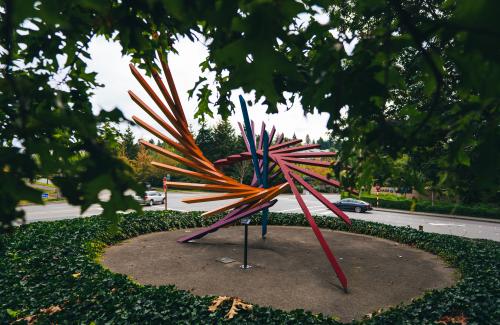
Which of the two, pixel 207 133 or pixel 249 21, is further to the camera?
pixel 207 133

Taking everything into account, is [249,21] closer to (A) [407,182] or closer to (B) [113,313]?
(A) [407,182]

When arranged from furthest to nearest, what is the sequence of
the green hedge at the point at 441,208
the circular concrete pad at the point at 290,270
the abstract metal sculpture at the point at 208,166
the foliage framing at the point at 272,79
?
the green hedge at the point at 441,208, the abstract metal sculpture at the point at 208,166, the circular concrete pad at the point at 290,270, the foliage framing at the point at 272,79

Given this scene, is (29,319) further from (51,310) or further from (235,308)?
(235,308)

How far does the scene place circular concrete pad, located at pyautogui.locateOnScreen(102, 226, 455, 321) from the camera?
625 centimetres

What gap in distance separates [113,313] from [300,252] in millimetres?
6226

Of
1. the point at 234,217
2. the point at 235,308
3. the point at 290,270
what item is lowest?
the point at 290,270

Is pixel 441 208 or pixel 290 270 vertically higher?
pixel 441 208

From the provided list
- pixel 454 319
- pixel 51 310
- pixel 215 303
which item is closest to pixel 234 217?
pixel 215 303

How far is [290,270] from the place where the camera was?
7.96m

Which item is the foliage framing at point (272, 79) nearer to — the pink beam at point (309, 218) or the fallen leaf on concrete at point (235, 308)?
the fallen leaf on concrete at point (235, 308)

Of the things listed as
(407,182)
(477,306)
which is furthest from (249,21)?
(477,306)

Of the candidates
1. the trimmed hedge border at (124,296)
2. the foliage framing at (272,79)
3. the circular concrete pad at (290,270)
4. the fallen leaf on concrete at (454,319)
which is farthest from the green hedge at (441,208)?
the foliage framing at (272,79)

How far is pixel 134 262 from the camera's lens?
834 centimetres

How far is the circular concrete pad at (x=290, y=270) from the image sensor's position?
6.25 meters
